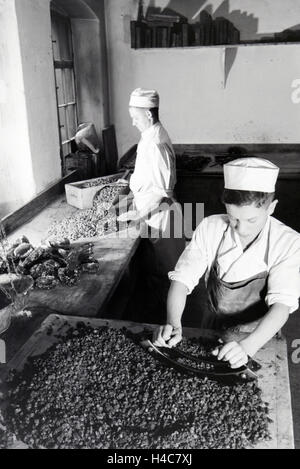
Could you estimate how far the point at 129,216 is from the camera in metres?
3.12

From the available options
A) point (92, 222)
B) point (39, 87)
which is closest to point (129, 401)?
point (92, 222)

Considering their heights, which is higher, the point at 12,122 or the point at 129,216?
the point at 12,122

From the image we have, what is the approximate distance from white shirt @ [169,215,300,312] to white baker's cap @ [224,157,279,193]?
21 cm

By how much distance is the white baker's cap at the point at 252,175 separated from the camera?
161 centimetres

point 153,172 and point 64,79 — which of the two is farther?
point 64,79

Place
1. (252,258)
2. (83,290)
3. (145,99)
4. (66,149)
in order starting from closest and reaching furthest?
1. (252,258)
2. (83,290)
3. (145,99)
4. (66,149)

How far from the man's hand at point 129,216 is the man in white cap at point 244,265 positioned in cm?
117

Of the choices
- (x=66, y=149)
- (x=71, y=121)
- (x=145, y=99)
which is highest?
(x=145, y=99)

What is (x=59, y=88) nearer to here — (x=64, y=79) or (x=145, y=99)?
(x=64, y=79)

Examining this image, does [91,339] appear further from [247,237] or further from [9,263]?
[9,263]

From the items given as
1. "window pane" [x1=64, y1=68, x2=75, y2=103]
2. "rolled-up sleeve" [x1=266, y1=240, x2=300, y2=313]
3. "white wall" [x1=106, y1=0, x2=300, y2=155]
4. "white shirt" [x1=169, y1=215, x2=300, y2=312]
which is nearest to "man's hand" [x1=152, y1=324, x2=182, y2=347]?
"white shirt" [x1=169, y1=215, x2=300, y2=312]

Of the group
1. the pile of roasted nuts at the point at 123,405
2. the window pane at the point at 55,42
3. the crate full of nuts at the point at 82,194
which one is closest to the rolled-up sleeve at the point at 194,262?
the pile of roasted nuts at the point at 123,405

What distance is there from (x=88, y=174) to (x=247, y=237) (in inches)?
114

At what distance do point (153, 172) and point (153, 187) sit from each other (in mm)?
106
